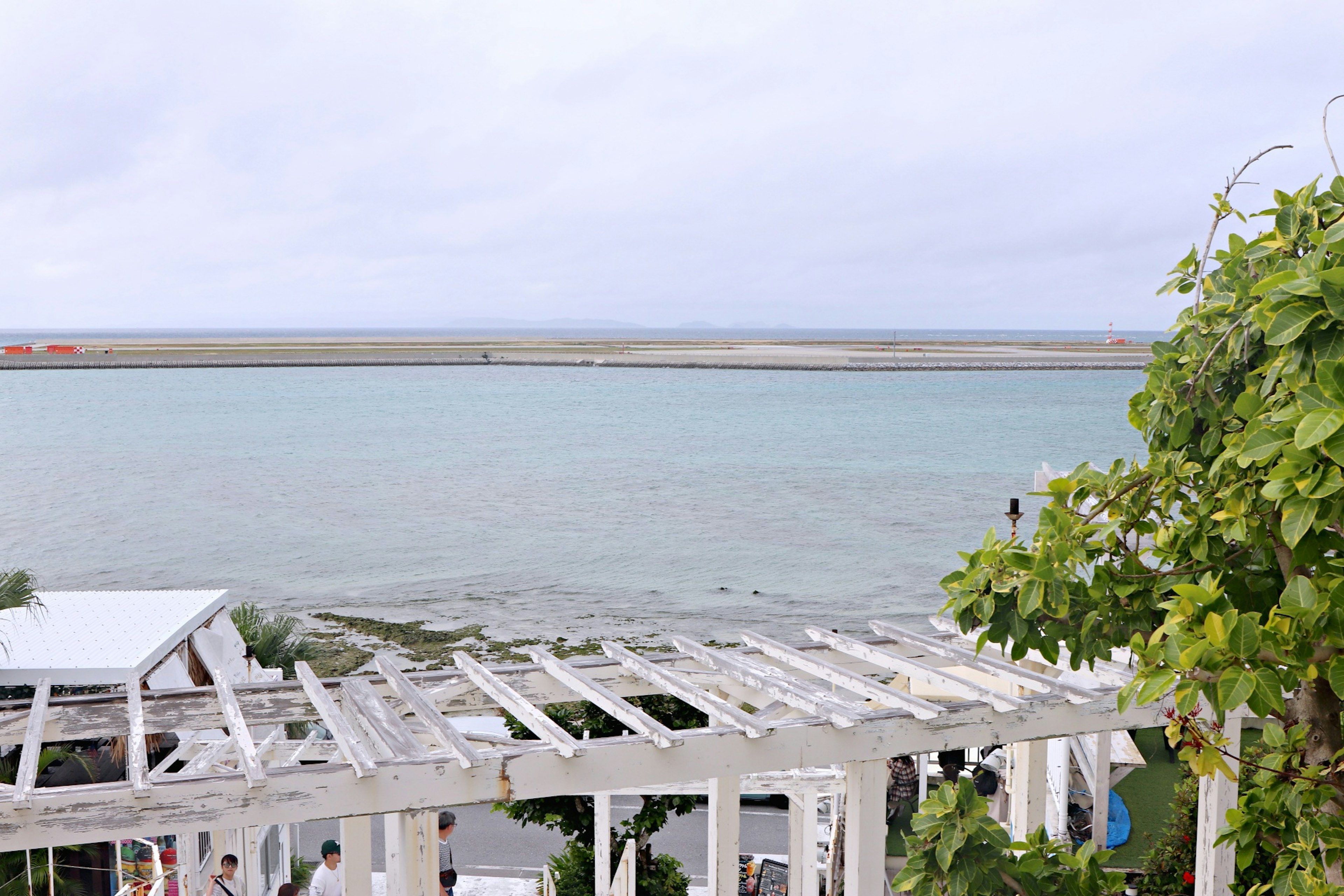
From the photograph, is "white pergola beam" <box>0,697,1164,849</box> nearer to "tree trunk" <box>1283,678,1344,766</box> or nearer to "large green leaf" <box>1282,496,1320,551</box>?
"tree trunk" <box>1283,678,1344,766</box>

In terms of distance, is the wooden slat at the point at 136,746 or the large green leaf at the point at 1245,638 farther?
the wooden slat at the point at 136,746

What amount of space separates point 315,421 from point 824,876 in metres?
78.3

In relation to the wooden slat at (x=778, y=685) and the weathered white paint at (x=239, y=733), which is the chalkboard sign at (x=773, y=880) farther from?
the weathered white paint at (x=239, y=733)

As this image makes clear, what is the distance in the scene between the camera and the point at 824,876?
9359mm

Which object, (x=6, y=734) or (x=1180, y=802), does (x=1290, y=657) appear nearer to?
(x=6, y=734)

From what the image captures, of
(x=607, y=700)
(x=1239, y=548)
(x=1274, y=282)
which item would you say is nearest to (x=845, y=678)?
(x=607, y=700)

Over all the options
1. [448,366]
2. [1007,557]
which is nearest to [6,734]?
[1007,557]

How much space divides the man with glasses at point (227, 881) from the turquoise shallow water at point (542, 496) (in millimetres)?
16013

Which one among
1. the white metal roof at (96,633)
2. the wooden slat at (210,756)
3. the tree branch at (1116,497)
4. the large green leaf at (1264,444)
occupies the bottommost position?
the white metal roof at (96,633)

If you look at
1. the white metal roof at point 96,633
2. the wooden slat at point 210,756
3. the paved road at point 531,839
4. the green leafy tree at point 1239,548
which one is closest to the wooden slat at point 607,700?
the green leafy tree at point 1239,548

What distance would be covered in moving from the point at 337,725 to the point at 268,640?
10.2 m

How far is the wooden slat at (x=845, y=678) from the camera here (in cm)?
380

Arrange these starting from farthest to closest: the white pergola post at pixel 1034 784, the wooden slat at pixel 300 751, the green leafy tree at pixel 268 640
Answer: the green leafy tree at pixel 268 640 → the white pergola post at pixel 1034 784 → the wooden slat at pixel 300 751

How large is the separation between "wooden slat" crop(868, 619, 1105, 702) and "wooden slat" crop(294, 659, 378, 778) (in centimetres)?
249
